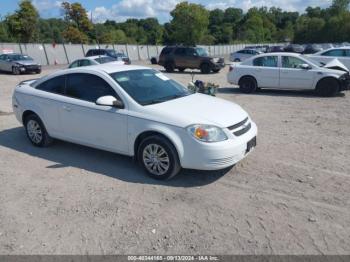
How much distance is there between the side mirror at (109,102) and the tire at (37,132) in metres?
1.81

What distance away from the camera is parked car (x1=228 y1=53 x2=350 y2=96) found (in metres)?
12.6

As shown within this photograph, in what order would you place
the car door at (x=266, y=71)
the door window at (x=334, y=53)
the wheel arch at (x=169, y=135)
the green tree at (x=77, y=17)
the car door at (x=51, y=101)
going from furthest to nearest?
1. the green tree at (x=77, y=17)
2. the door window at (x=334, y=53)
3. the car door at (x=266, y=71)
4. the car door at (x=51, y=101)
5. the wheel arch at (x=169, y=135)

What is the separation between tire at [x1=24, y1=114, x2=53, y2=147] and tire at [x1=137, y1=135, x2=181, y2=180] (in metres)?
2.26

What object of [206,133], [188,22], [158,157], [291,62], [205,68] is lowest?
[205,68]

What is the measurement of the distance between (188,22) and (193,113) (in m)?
72.0

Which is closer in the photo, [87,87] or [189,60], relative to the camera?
[87,87]

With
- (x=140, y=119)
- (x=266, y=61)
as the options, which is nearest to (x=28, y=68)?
(x=266, y=61)

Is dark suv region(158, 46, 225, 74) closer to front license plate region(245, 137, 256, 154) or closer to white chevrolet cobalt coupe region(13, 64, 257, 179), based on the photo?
white chevrolet cobalt coupe region(13, 64, 257, 179)

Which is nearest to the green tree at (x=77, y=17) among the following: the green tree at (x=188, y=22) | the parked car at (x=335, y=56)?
the green tree at (x=188, y=22)

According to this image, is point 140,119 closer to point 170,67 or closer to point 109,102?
point 109,102

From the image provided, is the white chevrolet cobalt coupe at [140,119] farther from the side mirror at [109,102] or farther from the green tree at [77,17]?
the green tree at [77,17]

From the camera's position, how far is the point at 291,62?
1296cm

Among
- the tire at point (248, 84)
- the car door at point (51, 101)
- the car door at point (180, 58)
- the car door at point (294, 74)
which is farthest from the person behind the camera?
the car door at point (180, 58)

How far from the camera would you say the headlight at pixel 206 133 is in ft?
15.5
